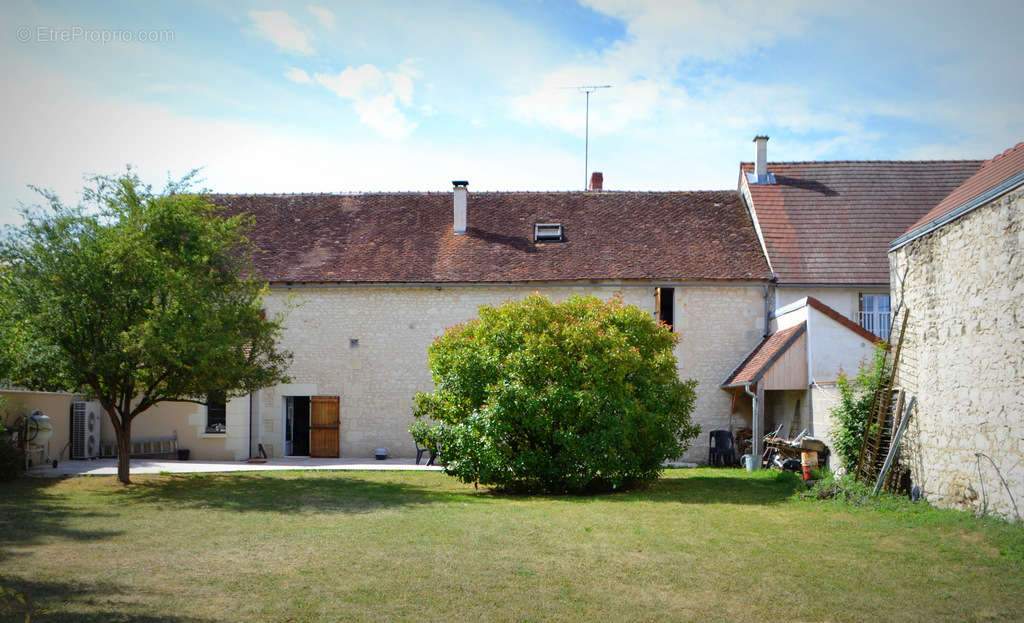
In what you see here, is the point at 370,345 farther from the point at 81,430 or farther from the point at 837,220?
the point at 837,220

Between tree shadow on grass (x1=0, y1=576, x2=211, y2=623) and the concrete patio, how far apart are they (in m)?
10.4

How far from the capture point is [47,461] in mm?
17719

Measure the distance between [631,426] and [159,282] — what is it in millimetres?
8136

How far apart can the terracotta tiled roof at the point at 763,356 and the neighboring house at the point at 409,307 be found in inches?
22.1

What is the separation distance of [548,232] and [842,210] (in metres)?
7.95

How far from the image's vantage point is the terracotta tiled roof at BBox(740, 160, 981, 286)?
68.5 ft

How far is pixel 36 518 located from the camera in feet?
34.0

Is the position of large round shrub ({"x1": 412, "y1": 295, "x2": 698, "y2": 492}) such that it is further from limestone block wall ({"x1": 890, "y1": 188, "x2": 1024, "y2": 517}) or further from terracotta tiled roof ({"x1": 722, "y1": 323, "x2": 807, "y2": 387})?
limestone block wall ({"x1": 890, "y1": 188, "x2": 1024, "y2": 517})

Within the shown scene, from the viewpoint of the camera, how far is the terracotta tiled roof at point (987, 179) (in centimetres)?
1032

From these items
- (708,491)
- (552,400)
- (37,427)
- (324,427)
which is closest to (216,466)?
(324,427)

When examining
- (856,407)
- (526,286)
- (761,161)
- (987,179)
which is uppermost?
(761,161)

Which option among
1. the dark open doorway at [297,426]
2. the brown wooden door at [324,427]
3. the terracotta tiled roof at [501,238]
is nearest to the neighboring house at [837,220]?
the terracotta tiled roof at [501,238]

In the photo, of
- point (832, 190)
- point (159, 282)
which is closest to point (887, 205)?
point (832, 190)

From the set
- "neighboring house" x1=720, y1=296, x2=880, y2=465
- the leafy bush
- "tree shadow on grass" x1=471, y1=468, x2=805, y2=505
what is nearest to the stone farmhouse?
"neighboring house" x1=720, y1=296, x2=880, y2=465
